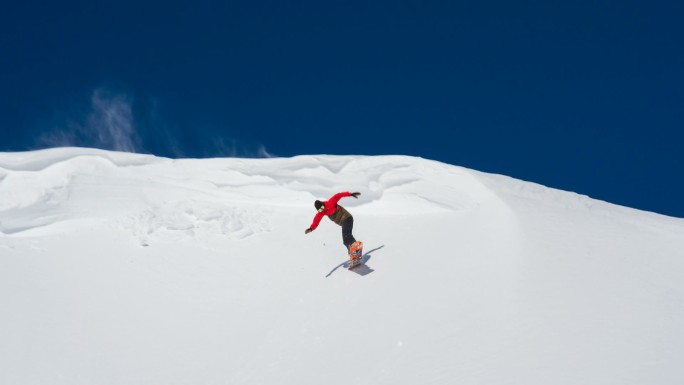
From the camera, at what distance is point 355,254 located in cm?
1050

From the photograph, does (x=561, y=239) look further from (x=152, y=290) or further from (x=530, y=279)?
(x=152, y=290)

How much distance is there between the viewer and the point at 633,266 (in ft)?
33.2

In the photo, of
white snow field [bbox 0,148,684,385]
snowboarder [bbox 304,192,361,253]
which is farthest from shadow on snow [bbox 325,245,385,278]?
snowboarder [bbox 304,192,361,253]

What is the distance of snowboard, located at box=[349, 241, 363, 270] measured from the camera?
10430 mm

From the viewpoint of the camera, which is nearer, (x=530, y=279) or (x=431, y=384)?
(x=431, y=384)

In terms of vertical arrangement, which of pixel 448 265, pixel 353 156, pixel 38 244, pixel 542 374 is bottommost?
pixel 38 244

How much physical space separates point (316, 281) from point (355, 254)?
0.81 metres

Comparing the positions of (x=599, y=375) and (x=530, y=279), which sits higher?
(x=530, y=279)

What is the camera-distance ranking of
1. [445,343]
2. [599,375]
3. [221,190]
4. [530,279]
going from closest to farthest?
[599,375]
[445,343]
[530,279]
[221,190]

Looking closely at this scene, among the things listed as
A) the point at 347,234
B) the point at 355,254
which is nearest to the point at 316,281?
the point at 355,254

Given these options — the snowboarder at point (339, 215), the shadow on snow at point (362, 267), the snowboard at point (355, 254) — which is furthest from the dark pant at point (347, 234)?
the shadow on snow at point (362, 267)

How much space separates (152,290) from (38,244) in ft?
9.86

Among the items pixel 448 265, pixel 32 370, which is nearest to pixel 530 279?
pixel 448 265

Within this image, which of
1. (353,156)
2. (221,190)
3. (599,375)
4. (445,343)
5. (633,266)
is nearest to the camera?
(599,375)
